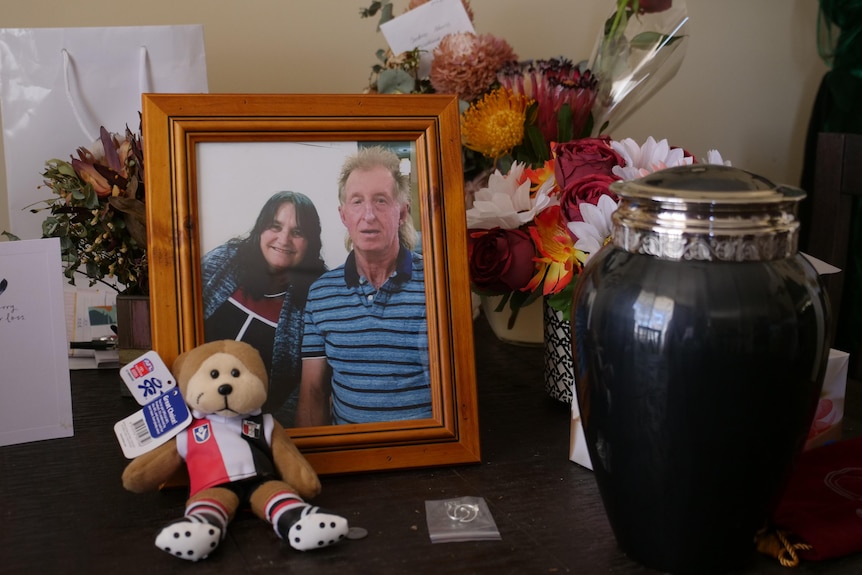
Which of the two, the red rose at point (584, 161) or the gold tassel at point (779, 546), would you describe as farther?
the red rose at point (584, 161)

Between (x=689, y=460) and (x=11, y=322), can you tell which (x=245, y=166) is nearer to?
(x=11, y=322)

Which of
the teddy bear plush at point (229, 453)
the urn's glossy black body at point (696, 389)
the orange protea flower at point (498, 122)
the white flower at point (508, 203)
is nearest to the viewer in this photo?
the urn's glossy black body at point (696, 389)

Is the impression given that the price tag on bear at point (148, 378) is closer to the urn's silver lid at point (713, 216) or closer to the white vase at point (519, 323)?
the urn's silver lid at point (713, 216)

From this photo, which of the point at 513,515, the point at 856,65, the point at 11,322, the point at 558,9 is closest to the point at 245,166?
the point at 11,322

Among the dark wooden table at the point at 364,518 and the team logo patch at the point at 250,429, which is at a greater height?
the team logo patch at the point at 250,429

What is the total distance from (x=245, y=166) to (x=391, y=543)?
36cm

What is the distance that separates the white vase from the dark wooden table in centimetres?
27

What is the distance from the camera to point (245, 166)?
2.45ft

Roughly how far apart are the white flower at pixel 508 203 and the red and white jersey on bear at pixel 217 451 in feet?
1.13

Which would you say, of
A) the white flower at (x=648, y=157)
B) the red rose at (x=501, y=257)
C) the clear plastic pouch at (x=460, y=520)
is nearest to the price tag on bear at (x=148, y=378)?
the clear plastic pouch at (x=460, y=520)

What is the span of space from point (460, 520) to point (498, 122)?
505 millimetres

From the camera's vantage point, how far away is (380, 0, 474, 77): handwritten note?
3.65 ft

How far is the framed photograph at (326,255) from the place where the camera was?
0.72 metres

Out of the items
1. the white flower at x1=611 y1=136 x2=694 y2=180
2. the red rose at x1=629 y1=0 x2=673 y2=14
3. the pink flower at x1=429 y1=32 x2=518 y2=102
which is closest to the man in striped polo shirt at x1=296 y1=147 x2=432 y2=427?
the white flower at x1=611 y1=136 x2=694 y2=180
